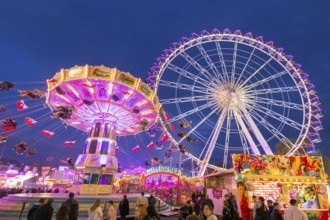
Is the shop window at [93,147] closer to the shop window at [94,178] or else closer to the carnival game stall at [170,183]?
the shop window at [94,178]

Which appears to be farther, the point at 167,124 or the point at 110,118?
the point at 167,124

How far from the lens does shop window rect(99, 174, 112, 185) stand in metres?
18.1

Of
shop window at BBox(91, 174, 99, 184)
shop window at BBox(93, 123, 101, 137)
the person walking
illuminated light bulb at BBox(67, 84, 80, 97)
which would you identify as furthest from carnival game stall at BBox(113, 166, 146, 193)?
the person walking

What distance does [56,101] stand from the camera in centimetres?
1897

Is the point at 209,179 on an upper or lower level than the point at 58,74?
lower

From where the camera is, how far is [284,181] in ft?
38.9

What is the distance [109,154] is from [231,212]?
14.5 m

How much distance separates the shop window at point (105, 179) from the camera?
1808 cm

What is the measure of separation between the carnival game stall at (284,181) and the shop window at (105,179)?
11474mm

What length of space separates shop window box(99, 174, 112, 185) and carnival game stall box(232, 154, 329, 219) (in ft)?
37.6

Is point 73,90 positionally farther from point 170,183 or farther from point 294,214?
point 294,214

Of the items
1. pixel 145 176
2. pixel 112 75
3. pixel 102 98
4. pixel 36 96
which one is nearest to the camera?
pixel 36 96

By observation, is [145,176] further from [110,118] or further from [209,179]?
[209,179]

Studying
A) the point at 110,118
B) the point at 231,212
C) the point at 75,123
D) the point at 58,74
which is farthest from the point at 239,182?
the point at 75,123
